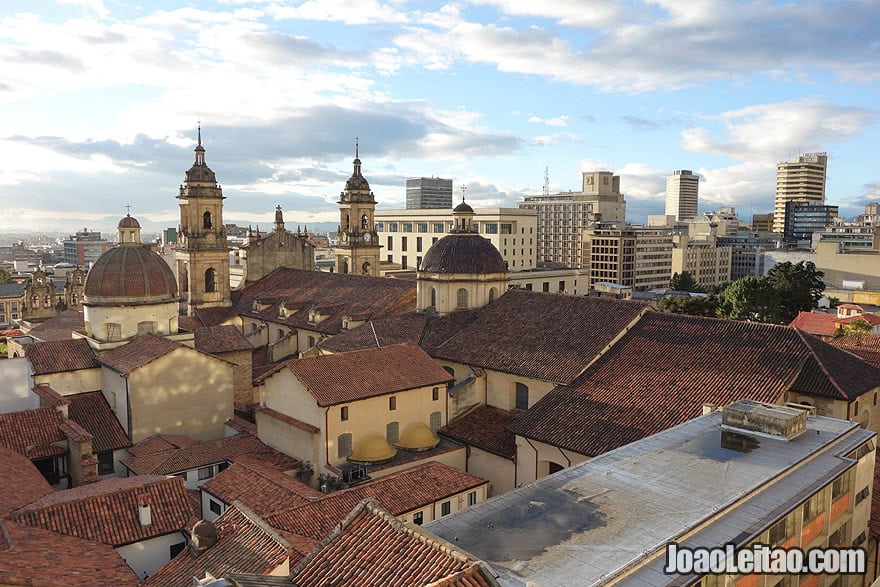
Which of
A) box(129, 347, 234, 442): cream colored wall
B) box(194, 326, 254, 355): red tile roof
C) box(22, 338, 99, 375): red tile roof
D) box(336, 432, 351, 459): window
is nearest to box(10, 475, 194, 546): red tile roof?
box(336, 432, 351, 459): window

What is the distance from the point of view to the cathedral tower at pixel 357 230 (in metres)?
60.8

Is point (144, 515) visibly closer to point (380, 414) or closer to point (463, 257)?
point (380, 414)

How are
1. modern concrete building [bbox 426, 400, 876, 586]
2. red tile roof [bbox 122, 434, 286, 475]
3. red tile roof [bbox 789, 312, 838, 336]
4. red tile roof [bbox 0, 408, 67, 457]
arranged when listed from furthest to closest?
red tile roof [bbox 789, 312, 838, 336] < red tile roof [bbox 122, 434, 286, 475] < red tile roof [bbox 0, 408, 67, 457] < modern concrete building [bbox 426, 400, 876, 586]

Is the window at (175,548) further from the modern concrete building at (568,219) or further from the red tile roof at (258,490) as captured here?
the modern concrete building at (568,219)

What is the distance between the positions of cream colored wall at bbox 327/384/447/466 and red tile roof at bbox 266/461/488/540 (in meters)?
4.27

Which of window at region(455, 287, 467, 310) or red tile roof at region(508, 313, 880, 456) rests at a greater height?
window at region(455, 287, 467, 310)

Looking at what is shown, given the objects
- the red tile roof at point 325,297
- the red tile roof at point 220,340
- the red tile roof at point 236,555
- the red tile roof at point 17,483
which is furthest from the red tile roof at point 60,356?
the red tile roof at point 236,555

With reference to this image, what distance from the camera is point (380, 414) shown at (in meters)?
30.0

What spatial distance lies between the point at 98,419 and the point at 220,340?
8604 mm

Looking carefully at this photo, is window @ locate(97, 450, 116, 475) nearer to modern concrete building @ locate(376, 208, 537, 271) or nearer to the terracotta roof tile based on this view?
the terracotta roof tile

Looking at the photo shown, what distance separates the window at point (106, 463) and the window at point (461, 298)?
19.9 metres

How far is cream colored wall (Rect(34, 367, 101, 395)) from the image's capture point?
33.1 m

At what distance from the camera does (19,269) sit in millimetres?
127750

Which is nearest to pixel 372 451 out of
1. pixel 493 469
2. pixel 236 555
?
pixel 493 469
